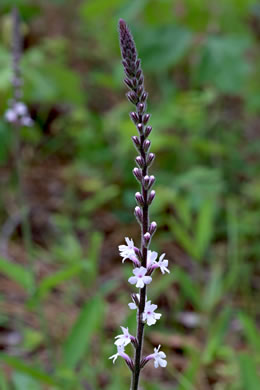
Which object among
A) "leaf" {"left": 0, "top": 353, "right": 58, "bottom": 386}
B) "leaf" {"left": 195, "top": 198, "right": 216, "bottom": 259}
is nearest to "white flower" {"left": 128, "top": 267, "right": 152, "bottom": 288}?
"leaf" {"left": 0, "top": 353, "right": 58, "bottom": 386}

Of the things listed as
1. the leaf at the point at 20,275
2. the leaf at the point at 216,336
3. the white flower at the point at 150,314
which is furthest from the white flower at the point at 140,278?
the leaf at the point at 20,275

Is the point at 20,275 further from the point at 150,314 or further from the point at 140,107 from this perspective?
the point at 140,107

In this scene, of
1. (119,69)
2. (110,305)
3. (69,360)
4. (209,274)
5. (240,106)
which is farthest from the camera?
(240,106)

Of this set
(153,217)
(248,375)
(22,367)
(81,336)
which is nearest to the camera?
(22,367)

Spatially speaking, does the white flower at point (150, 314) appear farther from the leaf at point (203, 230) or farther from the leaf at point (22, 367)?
the leaf at point (203, 230)

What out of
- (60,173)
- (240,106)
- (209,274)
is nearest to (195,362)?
(209,274)

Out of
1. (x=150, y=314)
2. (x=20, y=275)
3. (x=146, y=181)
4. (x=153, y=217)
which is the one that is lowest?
(x=150, y=314)

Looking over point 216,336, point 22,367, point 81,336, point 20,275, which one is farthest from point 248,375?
point 20,275

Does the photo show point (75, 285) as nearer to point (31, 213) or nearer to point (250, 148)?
point (31, 213)
